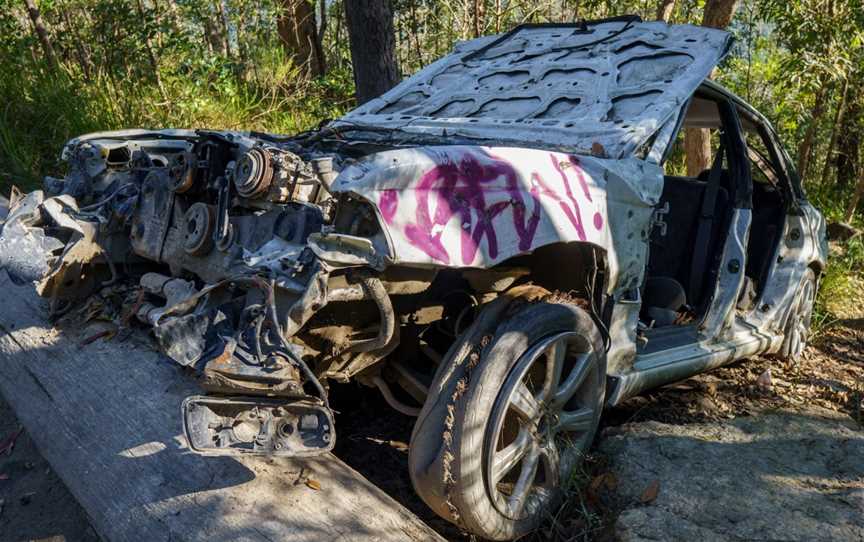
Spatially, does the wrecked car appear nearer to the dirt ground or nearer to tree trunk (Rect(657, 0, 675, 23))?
the dirt ground

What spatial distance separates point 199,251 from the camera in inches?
107

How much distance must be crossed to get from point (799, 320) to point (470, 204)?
3118 mm

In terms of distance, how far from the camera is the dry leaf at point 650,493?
2.64 meters

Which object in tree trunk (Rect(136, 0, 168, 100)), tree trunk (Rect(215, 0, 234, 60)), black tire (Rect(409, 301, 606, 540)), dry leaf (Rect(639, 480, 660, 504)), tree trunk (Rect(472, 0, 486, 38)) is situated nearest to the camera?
black tire (Rect(409, 301, 606, 540))

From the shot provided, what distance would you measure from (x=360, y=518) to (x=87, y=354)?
167 cm

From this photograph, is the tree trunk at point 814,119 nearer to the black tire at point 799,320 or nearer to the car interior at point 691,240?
the black tire at point 799,320

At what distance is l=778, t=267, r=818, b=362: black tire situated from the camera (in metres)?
4.30

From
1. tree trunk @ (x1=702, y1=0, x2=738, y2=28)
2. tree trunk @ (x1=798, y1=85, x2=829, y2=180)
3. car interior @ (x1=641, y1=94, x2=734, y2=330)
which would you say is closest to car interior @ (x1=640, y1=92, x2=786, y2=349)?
car interior @ (x1=641, y1=94, x2=734, y2=330)

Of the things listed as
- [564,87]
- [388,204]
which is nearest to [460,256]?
[388,204]

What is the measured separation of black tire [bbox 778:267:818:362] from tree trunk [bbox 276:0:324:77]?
7.97 metres

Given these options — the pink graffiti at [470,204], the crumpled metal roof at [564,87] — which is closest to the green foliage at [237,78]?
the crumpled metal roof at [564,87]

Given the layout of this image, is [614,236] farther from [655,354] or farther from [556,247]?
[655,354]

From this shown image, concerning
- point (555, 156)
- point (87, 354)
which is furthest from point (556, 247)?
point (87, 354)

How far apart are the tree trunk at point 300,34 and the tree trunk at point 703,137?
5865mm
